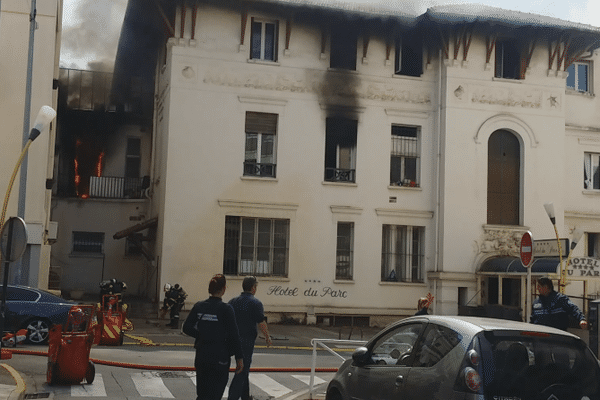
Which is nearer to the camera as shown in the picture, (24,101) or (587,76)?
(24,101)

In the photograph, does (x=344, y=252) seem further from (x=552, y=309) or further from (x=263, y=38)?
(x=552, y=309)

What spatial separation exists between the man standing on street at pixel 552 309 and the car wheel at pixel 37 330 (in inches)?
431

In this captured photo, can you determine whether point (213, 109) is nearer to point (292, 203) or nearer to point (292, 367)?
point (292, 203)

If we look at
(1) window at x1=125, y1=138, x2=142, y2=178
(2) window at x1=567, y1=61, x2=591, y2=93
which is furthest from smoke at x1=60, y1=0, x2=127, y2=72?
(2) window at x1=567, y1=61, x2=591, y2=93

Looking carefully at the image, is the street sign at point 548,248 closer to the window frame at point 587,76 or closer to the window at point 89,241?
the window frame at point 587,76

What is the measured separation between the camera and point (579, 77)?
29562mm

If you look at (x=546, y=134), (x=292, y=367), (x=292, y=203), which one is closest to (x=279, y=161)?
(x=292, y=203)

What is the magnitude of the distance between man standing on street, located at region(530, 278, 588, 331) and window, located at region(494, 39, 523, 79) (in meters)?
18.0

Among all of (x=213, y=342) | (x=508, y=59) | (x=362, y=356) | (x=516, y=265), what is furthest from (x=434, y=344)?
(x=508, y=59)

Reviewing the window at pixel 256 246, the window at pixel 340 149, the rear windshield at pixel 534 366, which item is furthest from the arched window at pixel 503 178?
the rear windshield at pixel 534 366

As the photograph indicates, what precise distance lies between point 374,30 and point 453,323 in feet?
68.0

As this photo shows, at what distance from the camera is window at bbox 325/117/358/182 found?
2627 cm

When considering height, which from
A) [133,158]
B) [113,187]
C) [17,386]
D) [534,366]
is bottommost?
[17,386]

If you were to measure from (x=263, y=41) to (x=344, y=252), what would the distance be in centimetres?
772
